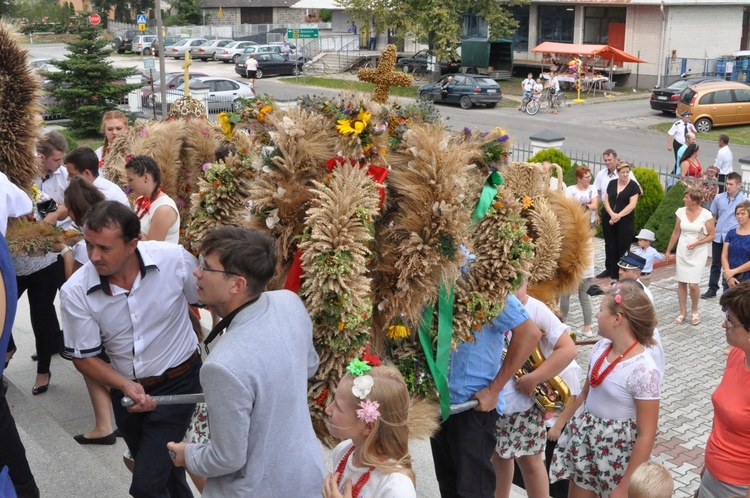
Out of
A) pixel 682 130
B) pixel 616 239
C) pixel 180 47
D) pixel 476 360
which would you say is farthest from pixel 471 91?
pixel 476 360

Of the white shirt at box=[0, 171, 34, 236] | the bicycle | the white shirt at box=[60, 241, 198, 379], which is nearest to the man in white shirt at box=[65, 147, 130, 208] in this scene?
the white shirt at box=[0, 171, 34, 236]

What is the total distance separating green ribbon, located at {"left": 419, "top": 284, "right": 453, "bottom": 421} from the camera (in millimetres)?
4043

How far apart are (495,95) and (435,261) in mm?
27937

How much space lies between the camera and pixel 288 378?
3082 mm

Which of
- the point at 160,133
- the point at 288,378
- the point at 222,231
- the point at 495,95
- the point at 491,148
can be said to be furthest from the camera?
the point at 495,95

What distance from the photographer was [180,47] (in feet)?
163

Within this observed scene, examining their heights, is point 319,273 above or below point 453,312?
above

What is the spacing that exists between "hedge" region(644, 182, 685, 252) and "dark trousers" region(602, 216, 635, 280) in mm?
1759

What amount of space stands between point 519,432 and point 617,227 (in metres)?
6.82

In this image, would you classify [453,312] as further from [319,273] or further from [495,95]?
[495,95]

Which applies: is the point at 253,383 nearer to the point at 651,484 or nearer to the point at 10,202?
the point at 651,484

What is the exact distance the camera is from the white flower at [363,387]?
3057mm

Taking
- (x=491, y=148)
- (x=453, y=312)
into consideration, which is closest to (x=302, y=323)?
(x=453, y=312)

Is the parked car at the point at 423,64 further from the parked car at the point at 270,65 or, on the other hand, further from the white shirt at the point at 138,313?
the white shirt at the point at 138,313
